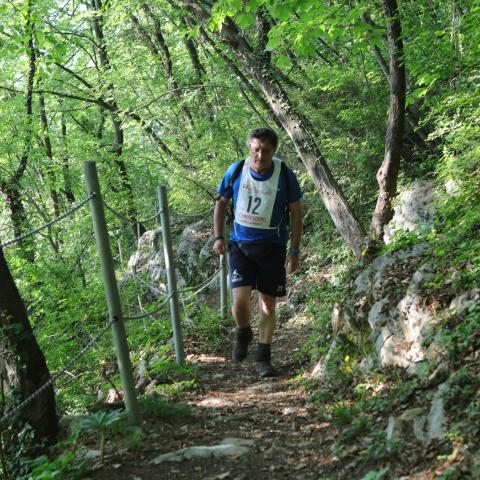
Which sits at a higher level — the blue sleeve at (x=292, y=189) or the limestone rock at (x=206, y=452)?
the blue sleeve at (x=292, y=189)

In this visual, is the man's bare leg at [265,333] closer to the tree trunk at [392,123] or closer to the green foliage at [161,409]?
the green foliage at [161,409]

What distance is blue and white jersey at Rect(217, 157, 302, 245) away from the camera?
489 cm

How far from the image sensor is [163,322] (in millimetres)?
7887

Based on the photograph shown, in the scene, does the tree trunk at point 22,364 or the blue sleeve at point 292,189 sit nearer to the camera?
the tree trunk at point 22,364

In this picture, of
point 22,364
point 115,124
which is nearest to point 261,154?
point 22,364

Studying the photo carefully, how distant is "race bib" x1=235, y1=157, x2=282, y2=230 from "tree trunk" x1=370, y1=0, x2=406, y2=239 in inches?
81.1

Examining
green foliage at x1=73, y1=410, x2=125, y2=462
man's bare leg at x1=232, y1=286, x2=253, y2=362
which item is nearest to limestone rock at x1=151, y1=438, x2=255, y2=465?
green foliage at x1=73, y1=410, x2=125, y2=462

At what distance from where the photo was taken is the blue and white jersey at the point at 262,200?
4.89 m

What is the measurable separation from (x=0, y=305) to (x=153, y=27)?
47.7ft

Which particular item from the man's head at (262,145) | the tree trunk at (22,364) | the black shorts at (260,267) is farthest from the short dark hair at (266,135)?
the tree trunk at (22,364)

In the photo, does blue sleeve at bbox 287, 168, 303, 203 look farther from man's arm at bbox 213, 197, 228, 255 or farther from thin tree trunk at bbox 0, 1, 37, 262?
thin tree trunk at bbox 0, 1, 37, 262

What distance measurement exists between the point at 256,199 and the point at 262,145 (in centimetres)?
50

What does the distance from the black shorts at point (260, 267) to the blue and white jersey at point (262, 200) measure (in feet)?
0.35

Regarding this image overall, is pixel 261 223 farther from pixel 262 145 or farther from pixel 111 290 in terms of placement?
pixel 111 290
